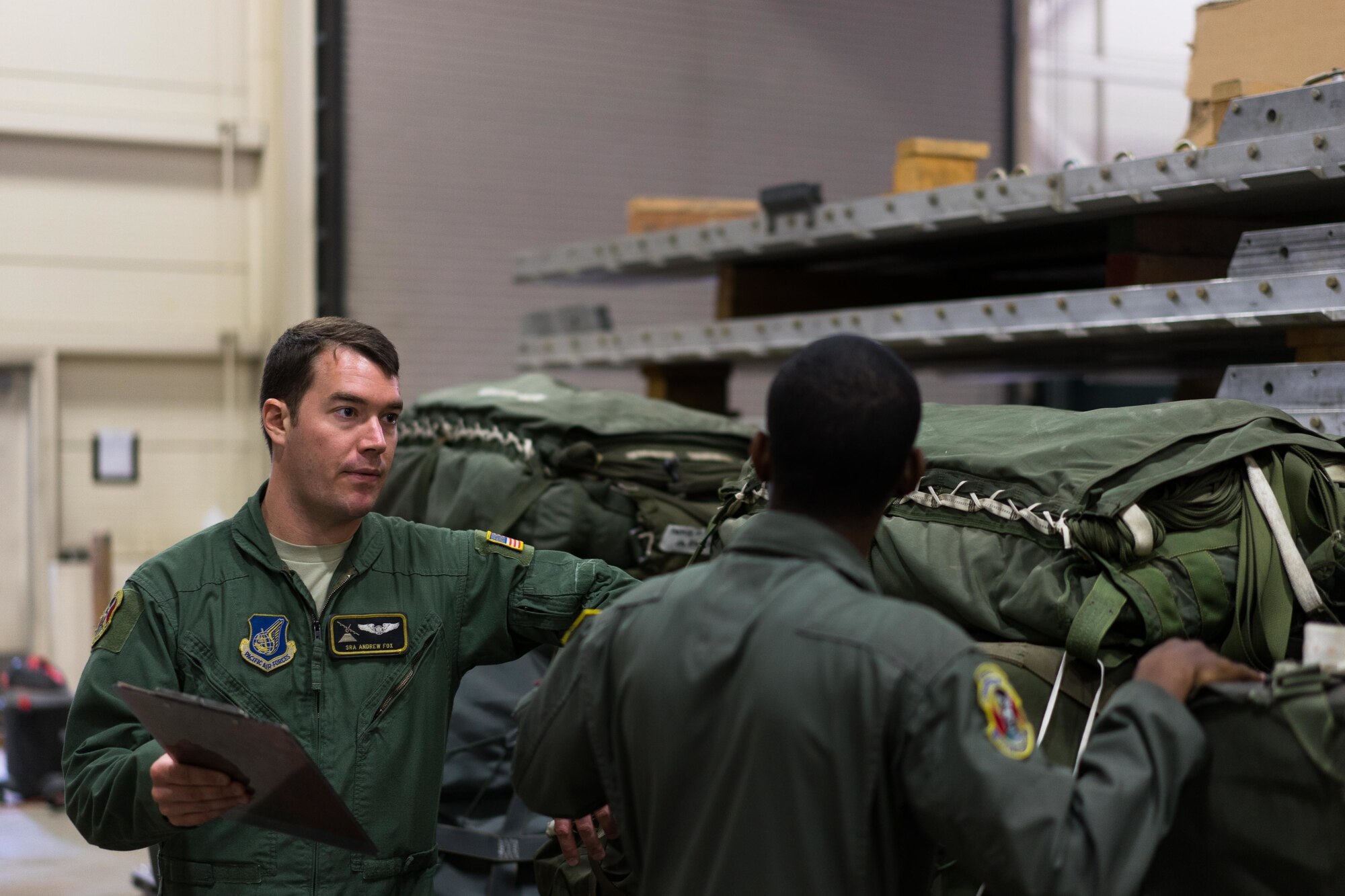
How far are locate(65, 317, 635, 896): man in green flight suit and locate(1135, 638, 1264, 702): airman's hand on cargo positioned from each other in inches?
41.4

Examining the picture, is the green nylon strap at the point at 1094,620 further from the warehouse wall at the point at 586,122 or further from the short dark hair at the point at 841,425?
the warehouse wall at the point at 586,122

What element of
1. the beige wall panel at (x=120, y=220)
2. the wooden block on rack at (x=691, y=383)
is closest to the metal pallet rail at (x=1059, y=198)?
the wooden block on rack at (x=691, y=383)

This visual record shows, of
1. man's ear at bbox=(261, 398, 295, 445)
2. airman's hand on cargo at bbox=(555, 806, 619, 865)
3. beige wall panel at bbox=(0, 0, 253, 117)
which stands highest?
beige wall panel at bbox=(0, 0, 253, 117)

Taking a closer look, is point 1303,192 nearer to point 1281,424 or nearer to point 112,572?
point 1281,424

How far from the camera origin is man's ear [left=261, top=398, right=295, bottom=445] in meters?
2.39

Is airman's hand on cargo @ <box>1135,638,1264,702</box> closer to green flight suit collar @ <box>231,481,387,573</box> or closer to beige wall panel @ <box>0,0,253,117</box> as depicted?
green flight suit collar @ <box>231,481,387,573</box>

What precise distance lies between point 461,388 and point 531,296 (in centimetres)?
425

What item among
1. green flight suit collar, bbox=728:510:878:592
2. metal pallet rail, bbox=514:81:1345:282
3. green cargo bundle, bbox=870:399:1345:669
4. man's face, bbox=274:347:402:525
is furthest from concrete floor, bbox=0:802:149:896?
green flight suit collar, bbox=728:510:878:592

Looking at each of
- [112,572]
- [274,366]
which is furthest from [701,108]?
[274,366]

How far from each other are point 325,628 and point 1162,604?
1.34m

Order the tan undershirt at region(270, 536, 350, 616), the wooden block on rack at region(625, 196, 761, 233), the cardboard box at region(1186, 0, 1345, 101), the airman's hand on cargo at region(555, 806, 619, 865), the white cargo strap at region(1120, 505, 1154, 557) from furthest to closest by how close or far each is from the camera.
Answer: the wooden block on rack at region(625, 196, 761, 233), the cardboard box at region(1186, 0, 1345, 101), the tan undershirt at region(270, 536, 350, 616), the airman's hand on cargo at region(555, 806, 619, 865), the white cargo strap at region(1120, 505, 1154, 557)

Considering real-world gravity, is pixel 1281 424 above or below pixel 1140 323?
below

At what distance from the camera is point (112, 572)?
768cm

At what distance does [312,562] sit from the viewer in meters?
2.38
